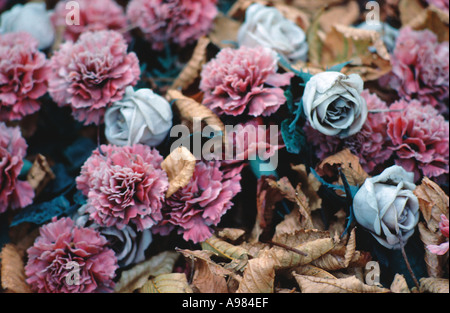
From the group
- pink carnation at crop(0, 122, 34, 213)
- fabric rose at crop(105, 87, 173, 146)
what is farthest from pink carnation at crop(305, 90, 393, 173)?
pink carnation at crop(0, 122, 34, 213)

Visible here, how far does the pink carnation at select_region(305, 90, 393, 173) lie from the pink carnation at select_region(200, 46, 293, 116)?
9cm

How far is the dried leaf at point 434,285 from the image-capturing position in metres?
0.58

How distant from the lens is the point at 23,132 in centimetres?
80

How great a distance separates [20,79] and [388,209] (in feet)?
2.17

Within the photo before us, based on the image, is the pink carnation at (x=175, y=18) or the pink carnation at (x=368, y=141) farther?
the pink carnation at (x=175, y=18)

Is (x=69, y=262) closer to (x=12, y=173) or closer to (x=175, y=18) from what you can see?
(x=12, y=173)

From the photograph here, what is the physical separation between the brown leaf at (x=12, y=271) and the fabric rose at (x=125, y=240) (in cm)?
11

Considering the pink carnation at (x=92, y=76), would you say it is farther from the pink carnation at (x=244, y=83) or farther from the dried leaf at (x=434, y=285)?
the dried leaf at (x=434, y=285)

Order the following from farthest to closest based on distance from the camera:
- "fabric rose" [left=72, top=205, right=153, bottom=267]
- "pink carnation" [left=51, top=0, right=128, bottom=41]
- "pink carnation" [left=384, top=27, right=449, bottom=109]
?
"pink carnation" [left=51, top=0, right=128, bottom=41], "pink carnation" [left=384, top=27, right=449, bottom=109], "fabric rose" [left=72, top=205, right=153, bottom=267]

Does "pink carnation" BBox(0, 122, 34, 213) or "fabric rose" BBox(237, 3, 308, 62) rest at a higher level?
"fabric rose" BBox(237, 3, 308, 62)

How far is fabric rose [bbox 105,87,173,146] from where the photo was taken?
0.69 meters

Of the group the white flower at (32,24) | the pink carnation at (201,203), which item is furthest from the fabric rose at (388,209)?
the white flower at (32,24)

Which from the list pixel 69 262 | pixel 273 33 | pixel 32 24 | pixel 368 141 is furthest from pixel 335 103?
pixel 32 24

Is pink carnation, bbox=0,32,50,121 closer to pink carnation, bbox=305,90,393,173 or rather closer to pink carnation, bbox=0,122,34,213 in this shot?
pink carnation, bbox=0,122,34,213
